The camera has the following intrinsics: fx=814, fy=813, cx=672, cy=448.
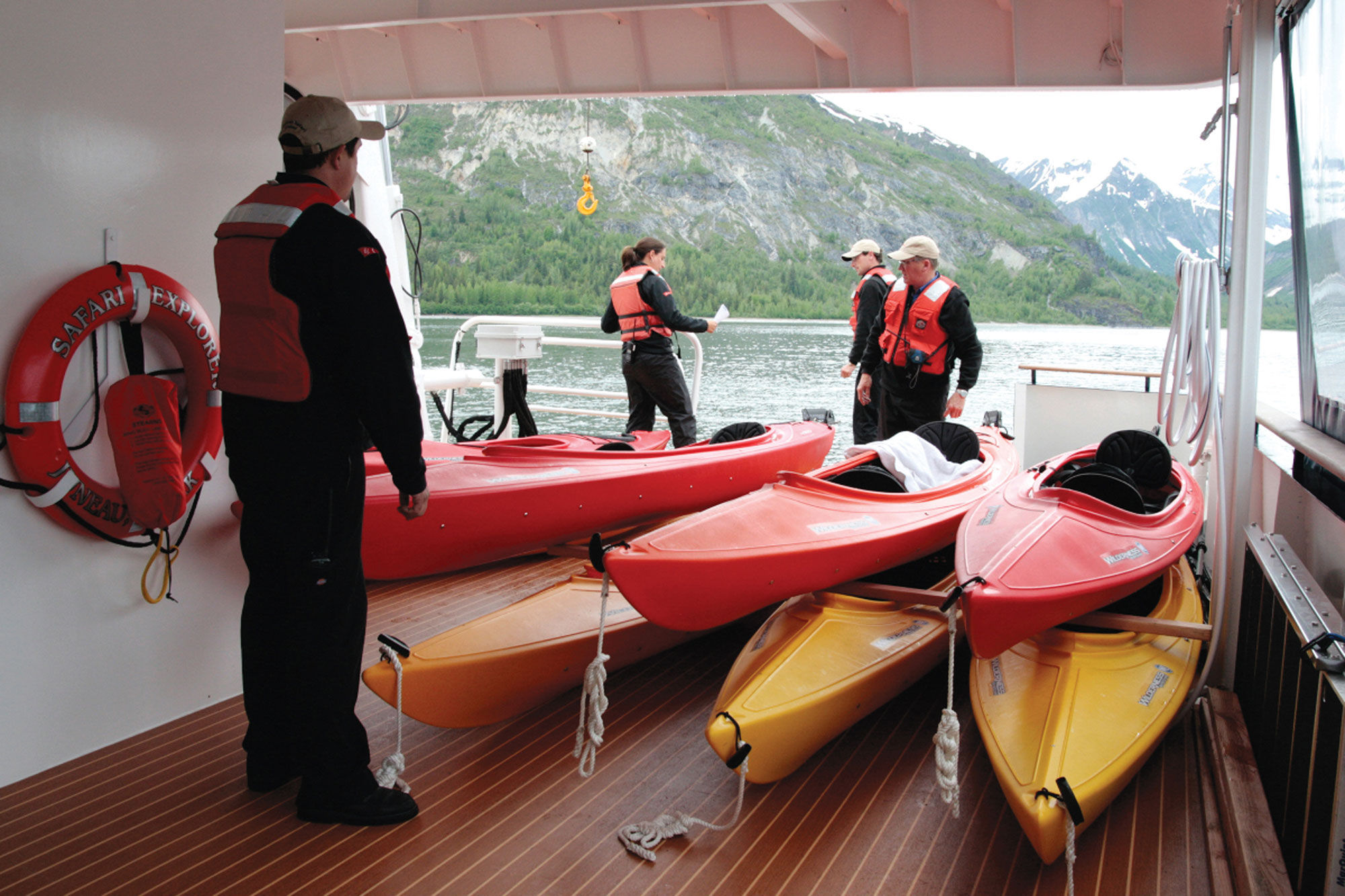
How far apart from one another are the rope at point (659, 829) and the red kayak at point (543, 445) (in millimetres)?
1164

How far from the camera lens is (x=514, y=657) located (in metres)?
2.41

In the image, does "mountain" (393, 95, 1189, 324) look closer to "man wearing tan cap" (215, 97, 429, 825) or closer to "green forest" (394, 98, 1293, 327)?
"green forest" (394, 98, 1293, 327)

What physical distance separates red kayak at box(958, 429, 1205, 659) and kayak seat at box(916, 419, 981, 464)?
54 centimetres

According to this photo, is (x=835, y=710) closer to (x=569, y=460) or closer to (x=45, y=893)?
(x=569, y=460)

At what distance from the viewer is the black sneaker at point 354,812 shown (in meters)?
1.91

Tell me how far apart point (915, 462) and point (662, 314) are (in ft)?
6.44

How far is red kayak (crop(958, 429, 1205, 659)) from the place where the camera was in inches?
78.7

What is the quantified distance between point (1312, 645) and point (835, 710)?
1.07 meters

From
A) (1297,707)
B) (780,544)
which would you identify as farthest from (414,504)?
(1297,707)

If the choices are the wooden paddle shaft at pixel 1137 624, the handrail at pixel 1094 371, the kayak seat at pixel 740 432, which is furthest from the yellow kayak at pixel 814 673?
the handrail at pixel 1094 371

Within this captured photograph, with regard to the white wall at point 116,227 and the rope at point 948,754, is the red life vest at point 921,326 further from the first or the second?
the white wall at point 116,227

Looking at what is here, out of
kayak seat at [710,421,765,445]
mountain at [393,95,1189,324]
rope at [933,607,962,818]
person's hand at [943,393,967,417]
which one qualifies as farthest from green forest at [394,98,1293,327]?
rope at [933,607,962,818]

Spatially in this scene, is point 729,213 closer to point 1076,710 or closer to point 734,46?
point 734,46

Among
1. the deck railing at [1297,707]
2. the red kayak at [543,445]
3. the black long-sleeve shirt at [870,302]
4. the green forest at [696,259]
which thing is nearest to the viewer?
the deck railing at [1297,707]
